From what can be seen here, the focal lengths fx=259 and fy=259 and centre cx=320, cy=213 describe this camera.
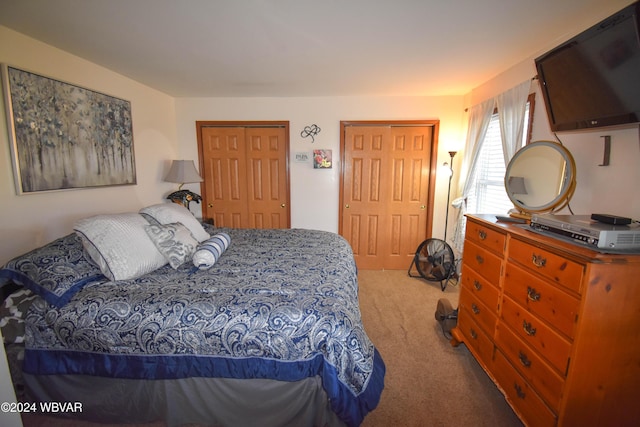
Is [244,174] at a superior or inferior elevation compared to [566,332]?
superior

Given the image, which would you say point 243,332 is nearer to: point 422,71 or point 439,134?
point 422,71

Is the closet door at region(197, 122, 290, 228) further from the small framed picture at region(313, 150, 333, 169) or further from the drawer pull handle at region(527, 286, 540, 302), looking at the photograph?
the drawer pull handle at region(527, 286, 540, 302)

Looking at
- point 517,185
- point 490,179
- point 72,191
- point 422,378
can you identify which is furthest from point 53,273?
point 490,179

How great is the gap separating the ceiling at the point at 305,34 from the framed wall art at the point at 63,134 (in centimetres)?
35

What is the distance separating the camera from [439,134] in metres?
3.46

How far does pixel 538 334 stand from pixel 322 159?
2880mm

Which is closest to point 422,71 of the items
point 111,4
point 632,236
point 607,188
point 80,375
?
point 607,188

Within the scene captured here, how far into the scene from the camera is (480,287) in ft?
6.05

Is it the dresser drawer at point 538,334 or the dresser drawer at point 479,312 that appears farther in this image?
the dresser drawer at point 479,312

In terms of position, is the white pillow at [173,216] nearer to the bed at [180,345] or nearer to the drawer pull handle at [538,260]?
the bed at [180,345]

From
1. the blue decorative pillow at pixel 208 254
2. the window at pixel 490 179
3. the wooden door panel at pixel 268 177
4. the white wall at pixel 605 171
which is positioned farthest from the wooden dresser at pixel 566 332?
the wooden door panel at pixel 268 177

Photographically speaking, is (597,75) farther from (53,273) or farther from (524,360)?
(53,273)

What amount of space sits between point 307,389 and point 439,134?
→ 3351 mm

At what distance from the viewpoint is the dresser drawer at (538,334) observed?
3.83 feet
